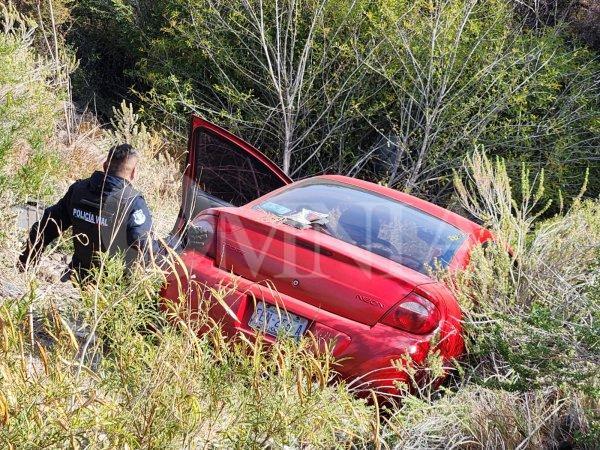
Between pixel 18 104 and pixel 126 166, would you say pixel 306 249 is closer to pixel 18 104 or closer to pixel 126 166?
pixel 126 166

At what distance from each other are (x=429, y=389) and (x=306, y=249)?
1.05m

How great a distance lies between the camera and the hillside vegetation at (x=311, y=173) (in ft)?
10.7

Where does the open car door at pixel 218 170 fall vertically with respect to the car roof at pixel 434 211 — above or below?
above

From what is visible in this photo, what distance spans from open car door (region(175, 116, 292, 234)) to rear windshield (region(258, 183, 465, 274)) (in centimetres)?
27

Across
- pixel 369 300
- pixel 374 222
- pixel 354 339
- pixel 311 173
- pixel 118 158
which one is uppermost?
pixel 118 158

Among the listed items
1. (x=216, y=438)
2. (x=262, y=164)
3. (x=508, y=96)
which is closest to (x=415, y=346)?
(x=216, y=438)

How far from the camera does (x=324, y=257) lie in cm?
482

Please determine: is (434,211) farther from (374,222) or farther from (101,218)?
(101,218)

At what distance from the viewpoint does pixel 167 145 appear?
12875mm

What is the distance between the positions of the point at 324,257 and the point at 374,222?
0.70 meters

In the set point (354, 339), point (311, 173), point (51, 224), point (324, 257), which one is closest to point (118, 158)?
point (51, 224)

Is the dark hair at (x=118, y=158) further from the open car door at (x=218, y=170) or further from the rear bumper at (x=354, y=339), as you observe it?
the rear bumper at (x=354, y=339)

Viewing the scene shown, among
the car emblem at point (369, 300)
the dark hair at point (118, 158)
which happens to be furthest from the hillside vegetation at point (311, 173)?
the dark hair at point (118, 158)

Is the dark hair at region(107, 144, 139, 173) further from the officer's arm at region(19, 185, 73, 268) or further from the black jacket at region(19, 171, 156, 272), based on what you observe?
the officer's arm at region(19, 185, 73, 268)
